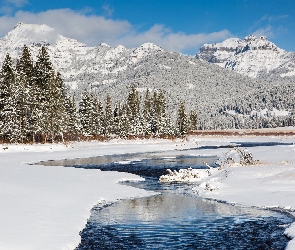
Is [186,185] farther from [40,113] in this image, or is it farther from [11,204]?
[40,113]

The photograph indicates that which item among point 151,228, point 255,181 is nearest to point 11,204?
point 151,228

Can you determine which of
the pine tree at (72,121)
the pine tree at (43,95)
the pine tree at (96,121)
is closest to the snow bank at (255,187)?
the pine tree at (43,95)

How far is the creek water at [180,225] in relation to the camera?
13.0m

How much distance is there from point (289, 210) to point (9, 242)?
11865 mm

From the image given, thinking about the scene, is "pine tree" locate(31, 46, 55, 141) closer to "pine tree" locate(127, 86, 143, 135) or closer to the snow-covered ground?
"pine tree" locate(127, 86, 143, 135)

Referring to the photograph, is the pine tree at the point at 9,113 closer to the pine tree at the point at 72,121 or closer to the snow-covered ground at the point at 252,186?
the pine tree at the point at 72,121

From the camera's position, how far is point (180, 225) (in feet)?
50.1

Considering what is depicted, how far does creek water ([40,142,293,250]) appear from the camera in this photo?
42.7 ft

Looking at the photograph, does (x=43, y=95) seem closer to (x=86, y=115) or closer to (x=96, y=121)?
(x=86, y=115)

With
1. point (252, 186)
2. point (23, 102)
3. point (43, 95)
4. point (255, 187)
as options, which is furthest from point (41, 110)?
point (255, 187)

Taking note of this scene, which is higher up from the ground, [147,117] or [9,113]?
[147,117]

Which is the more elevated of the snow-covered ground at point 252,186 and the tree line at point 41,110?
the tree line at point 41,110

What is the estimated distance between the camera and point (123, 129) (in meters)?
96.4

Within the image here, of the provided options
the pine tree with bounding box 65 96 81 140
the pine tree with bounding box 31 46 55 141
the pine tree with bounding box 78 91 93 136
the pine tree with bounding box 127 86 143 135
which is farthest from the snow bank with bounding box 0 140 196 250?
the pine tree with bounding box 127 86 143 135
